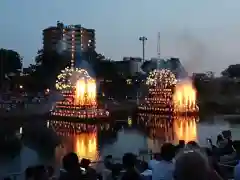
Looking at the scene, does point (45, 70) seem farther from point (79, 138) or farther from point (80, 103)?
point (79, 138)

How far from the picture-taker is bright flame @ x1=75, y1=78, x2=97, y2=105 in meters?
30.2

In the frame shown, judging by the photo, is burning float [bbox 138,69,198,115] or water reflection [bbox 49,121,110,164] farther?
burning float [bbox 138,69,198,115]

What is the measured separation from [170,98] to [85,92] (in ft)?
30.1

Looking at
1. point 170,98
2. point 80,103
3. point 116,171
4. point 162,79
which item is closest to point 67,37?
point 162,79

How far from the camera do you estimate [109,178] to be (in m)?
6.55

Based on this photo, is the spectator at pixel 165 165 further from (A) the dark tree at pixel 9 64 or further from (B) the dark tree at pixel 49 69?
(A) the dark tree at pixel 9 64

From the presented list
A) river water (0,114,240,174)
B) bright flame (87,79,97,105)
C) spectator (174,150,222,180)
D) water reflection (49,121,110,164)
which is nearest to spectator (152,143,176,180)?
spectator (174,150,222,180)

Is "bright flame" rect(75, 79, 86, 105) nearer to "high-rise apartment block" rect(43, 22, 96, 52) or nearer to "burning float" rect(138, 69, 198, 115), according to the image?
"burning float" rect(138, 69, 198, 115)

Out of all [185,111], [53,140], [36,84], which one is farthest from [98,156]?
[36,84]

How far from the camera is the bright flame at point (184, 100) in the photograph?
1404 inches

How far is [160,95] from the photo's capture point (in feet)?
125

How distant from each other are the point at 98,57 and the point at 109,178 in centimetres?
6069

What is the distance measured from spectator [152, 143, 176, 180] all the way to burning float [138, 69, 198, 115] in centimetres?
3104

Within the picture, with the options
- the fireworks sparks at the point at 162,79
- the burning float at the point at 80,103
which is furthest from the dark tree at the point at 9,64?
the burning float at the point at 80,103
